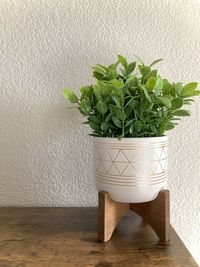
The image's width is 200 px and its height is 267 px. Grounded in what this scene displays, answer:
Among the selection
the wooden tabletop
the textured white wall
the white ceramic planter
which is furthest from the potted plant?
the textured white wall

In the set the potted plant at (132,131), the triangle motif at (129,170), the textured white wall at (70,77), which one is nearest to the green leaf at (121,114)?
the potted plant at (132,131)

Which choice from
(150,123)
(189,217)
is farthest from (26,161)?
(189,217)

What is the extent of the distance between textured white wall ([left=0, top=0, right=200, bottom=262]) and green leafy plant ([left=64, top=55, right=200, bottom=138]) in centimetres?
21

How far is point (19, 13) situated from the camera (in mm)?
791

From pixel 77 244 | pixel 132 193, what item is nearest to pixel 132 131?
pixel 132 193

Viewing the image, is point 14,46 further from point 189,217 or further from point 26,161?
point 189,217

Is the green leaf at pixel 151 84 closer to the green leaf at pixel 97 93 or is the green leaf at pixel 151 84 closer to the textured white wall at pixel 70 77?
the green leaf at pixel 97 93

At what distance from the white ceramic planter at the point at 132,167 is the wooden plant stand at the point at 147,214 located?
20 mm

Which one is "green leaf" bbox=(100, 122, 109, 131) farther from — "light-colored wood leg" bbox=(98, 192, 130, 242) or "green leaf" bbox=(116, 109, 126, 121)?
"light-colored wood leg" bbox=(98, 192, 130, 242)

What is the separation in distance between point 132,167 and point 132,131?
0.25ft

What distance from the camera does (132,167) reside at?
1.82 feet

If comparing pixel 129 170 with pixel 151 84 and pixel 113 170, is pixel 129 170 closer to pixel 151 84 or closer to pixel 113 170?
pixel 113 170

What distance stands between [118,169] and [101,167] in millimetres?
44

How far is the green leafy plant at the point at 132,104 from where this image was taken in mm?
540
